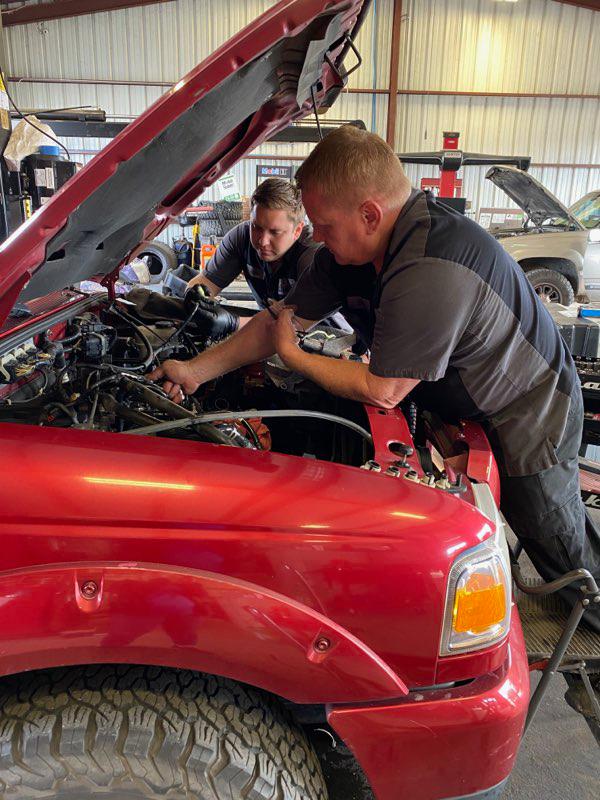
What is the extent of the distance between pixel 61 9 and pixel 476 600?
47.1 feet

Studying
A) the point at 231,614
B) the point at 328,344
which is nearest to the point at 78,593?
the point at 231,614

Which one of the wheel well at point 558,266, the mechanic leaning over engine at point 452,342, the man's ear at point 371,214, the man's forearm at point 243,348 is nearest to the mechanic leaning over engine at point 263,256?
the man's forearm at point 243,348

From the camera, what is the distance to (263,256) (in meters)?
2.75

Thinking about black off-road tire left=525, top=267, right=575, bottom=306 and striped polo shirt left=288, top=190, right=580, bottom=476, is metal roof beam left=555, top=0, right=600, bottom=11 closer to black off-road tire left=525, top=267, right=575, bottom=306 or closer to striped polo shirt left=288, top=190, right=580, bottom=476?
black off-road tire left=525, top=267, right=575, bottom=306

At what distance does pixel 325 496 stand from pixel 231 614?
0.24 metres

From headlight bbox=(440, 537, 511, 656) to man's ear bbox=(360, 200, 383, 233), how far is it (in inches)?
29.6

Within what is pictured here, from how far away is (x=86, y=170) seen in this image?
3.14ft

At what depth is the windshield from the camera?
771 centimetres

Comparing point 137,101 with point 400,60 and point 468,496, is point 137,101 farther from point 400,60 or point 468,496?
point 468,496

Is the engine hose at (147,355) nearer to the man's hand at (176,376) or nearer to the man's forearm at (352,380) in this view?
the man's hand at (176,376)

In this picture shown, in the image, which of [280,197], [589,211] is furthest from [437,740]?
[589,211]

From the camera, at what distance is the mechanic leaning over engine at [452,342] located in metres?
1.29

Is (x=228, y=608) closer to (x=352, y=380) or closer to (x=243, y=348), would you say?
(x=352, y=380)

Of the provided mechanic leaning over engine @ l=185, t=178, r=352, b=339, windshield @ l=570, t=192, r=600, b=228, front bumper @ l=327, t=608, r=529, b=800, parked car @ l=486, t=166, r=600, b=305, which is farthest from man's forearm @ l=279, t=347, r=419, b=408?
windshield @ l=570, t=192, r=600, b=228
